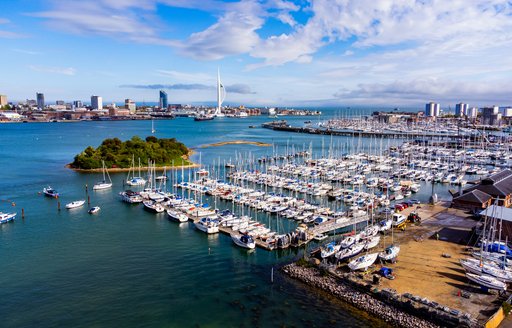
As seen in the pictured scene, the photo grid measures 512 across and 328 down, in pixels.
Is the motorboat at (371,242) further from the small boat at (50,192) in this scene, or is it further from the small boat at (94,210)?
the small boat at (50,192)

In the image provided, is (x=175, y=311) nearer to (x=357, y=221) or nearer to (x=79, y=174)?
(x=357, y=221)

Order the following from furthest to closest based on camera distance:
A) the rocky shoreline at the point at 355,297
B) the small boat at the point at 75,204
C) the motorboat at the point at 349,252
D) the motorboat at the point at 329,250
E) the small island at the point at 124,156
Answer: the small island at the point at 124,156
the small boat at the point at 75,204
the motorboat at the point at 329,250
the motorboat at the point at 349,252
the rocky shoreline at the point at 355,297

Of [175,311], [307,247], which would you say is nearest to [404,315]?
[307,247]

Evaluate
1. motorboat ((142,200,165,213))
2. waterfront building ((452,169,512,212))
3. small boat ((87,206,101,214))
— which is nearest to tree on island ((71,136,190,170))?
motorboat ((142,200,165,213))

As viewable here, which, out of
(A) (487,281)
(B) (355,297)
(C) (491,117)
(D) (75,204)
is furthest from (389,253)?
(C) (491,117)

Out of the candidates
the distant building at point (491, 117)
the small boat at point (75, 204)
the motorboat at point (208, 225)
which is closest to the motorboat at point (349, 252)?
the motorboat at point (208, 225)

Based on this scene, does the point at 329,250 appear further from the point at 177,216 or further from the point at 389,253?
the point at 177,216
